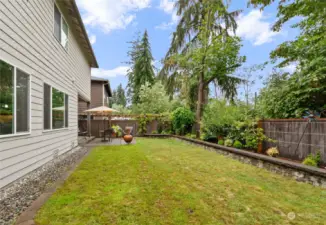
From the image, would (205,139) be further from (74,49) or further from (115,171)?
(74,49)

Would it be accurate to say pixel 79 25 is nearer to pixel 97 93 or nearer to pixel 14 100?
pixel 14 100

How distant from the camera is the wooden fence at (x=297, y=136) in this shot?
4.41m

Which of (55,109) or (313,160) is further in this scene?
(55,109)

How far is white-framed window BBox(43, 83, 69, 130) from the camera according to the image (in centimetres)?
519

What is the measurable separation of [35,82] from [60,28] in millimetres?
2740

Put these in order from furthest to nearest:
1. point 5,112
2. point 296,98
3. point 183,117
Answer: point 183,117 < point 296,98 < point 5,112

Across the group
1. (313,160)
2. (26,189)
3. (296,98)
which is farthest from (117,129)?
(313,160)

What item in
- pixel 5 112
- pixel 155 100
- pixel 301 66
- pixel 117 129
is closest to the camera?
pixel 5 112

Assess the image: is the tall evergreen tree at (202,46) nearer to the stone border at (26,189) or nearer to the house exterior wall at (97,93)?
the house exterior wall at (97,93)

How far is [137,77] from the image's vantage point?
23.5m

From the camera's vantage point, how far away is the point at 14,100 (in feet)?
11.5

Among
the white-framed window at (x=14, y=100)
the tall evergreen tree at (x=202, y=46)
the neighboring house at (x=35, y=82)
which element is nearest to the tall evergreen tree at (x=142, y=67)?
the tall evergreen tree at (x=202, y=46)

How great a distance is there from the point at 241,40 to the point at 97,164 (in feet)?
32.0

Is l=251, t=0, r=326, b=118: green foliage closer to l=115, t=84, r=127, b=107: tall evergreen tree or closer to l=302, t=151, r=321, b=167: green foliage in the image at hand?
l=302, t=151, r=321, b=167: green foliage
